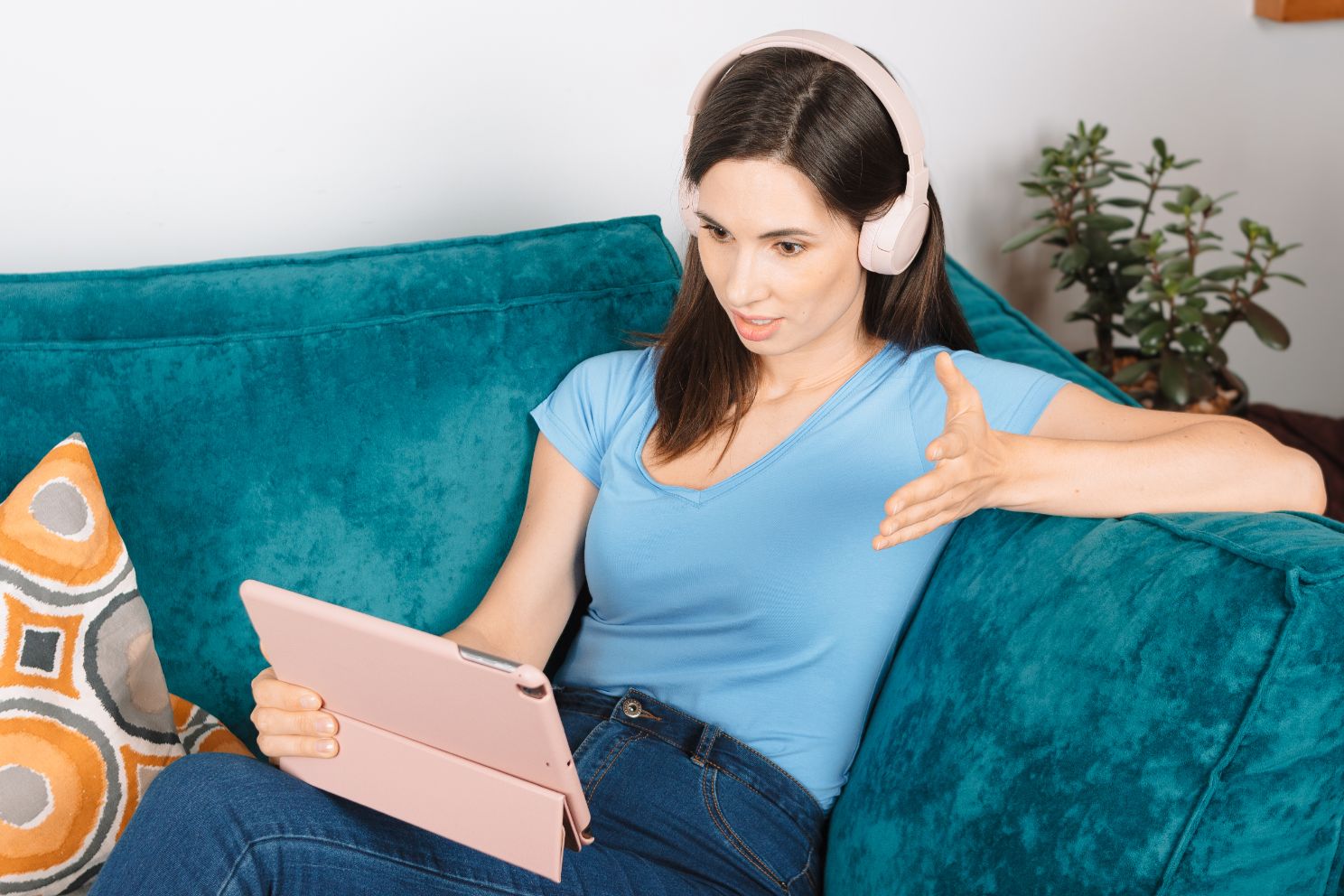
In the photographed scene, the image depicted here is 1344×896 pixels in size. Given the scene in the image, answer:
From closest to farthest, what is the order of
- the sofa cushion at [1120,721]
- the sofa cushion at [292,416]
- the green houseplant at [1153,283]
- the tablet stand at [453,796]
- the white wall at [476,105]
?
the sofa cushion at [1120,721] < the tablet stand at [453,796] < the sofa cushion at [292,416] < the white wall at [476,105] < the green houseplant at [1153,283]

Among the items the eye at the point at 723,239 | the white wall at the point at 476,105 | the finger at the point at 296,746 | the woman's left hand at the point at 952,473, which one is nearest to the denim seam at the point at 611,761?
the finger at the point at 296,746

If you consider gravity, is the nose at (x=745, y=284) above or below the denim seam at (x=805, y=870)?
above

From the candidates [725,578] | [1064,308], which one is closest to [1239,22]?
[1064,308]

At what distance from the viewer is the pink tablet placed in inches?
32.5

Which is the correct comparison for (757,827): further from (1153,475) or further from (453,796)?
(1153,475)

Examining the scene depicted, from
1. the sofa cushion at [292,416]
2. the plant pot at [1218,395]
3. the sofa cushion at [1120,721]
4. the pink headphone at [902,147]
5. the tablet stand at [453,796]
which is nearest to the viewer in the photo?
the sofa cushion at [1120,721]

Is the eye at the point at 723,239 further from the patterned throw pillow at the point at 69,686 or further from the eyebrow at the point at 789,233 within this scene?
the patterned throw pillow at the point at 69,686

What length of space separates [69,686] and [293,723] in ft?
0.76

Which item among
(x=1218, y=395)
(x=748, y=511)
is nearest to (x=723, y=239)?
(x=748, y=511)

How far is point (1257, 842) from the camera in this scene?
31.4 inches

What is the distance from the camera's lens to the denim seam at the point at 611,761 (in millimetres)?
1136

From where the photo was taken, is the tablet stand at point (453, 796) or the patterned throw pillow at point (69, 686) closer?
the tablet stand at point (453, 796)

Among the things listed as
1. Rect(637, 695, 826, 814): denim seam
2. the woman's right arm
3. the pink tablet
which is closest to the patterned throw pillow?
the pink tablet

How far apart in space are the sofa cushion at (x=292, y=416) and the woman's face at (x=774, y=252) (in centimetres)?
32
